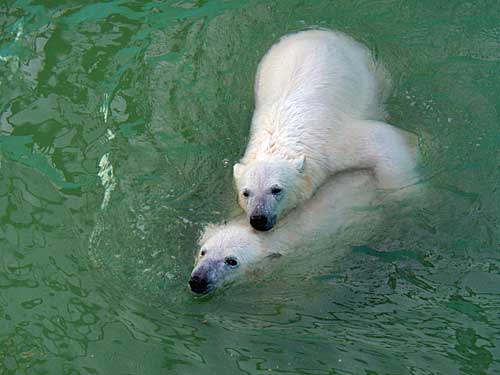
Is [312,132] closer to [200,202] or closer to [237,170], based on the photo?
[237,170]

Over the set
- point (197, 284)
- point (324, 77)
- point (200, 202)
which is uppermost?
point (324, 77)

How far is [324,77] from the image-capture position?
7156 mm

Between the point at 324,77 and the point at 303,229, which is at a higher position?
the point at 324,77

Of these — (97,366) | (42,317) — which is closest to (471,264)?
(97,366)

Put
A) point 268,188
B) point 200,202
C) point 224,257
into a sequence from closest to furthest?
point 224,257 < point 268,188 < point 200,202

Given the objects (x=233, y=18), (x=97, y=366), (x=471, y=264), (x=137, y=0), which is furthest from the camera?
(x=137, y=0)

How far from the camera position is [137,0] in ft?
31.1

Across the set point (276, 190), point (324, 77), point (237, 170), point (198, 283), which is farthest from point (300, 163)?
point (198, 283)

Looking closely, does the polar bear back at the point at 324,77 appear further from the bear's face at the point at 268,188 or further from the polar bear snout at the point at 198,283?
the polar bear snout at the point at 198,283

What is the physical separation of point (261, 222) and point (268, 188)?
1.13 ft

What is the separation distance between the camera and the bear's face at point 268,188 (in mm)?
6299

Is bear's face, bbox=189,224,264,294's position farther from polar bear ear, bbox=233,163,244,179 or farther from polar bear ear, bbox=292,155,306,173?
polar bear ear, bbox=292,155,306,173

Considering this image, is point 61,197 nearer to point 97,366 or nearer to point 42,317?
point 42,317

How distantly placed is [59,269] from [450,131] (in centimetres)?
383
